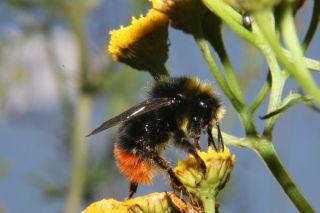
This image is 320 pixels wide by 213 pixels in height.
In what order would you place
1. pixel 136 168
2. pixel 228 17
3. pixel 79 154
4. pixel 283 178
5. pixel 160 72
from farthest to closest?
pixel 79 154 < pixel 160 72 < pixel 136 168 < pixel 283 178 < pixel 228 17

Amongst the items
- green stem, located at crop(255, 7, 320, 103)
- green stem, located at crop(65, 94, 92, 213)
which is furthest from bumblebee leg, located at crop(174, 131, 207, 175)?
green stem, located at crop(65, 94, 92, 213)

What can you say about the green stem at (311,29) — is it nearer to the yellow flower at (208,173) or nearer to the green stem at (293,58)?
the yellow flower at (208,173)

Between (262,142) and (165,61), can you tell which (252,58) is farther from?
(262,142)

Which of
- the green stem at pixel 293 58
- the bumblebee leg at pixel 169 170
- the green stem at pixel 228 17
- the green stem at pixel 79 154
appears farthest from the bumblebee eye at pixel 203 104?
the green stem at pixel 79 154

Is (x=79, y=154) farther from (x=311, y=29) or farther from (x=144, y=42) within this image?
(x=311, y=29)

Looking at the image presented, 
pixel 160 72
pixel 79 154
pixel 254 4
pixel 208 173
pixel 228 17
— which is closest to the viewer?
pixel 254 4

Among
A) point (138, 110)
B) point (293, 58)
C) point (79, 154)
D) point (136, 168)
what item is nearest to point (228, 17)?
point (293, 58)

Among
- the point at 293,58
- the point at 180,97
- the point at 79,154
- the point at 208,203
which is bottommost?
the point at 79,154
